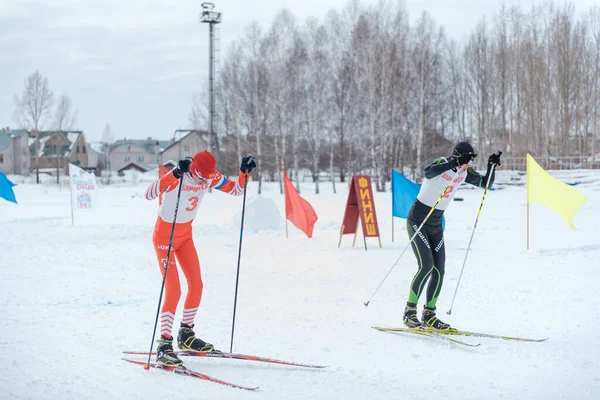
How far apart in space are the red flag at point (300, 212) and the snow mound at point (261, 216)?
157 centimetres

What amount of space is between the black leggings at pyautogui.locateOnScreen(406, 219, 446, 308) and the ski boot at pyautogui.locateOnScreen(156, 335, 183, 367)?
2.47 meters

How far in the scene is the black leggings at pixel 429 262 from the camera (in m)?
5.95

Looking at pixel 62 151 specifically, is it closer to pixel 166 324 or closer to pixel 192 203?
pixel 192 203

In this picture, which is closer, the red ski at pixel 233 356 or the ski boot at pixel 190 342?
the red ski at pixel 233 356

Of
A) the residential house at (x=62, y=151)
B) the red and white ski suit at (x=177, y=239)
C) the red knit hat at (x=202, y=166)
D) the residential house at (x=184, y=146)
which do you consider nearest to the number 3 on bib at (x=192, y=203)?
the red and white ski suit at (x=177, y=239)

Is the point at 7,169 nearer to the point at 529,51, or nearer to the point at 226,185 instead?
the point at 529,51

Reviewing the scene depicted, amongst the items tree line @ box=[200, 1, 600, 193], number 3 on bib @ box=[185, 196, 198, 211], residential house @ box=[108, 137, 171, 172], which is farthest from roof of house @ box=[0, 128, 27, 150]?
number 3 on bib @ box=[185, 196, 198, 211]

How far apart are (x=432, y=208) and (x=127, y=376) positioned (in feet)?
10.6

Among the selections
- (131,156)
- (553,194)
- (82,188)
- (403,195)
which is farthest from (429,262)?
(131,156)

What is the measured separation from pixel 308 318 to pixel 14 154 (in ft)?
234

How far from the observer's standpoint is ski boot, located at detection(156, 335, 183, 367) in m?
4.64

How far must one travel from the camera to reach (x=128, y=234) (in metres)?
15.0

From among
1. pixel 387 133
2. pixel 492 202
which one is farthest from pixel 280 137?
pixel 492 202

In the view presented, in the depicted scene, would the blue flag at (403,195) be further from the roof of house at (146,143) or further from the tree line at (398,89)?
the roof of house at (146,143)
